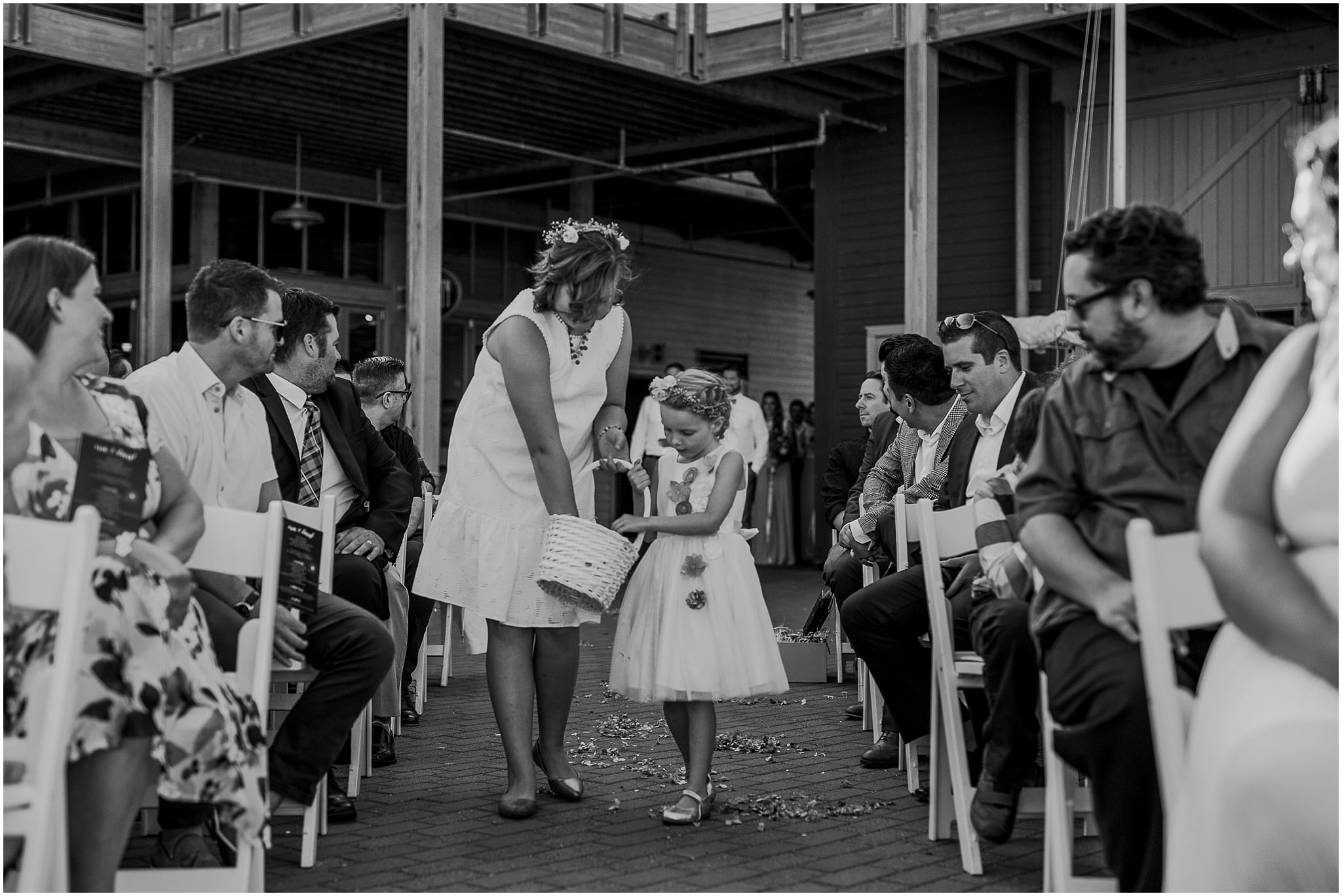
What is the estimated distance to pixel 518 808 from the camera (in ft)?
14.9

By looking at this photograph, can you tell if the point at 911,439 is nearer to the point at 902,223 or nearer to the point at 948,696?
the point at 948,696

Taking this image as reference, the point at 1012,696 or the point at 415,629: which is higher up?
the point at 1012,696

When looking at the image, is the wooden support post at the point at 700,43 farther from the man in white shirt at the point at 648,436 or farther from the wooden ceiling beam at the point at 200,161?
the wooden ceiling beam at the point at 200,161

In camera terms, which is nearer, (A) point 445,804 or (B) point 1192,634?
(B) point 1192,634

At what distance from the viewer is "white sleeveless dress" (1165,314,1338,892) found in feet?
6.93

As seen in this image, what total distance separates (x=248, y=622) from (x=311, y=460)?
6.08 feet

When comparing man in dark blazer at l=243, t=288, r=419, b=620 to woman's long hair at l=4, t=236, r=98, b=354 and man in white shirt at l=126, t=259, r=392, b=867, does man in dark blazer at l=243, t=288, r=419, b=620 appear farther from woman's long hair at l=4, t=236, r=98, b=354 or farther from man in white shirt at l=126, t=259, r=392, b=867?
woman's long hair at l=4, t=236, r=98, b=354

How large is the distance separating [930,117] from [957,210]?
2.97 meters

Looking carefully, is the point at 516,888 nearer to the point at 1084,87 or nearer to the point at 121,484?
the point at 121,484

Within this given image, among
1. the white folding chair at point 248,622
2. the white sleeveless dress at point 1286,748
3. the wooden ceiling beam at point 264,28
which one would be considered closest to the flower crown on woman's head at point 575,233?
the white folding chair at point 248,622

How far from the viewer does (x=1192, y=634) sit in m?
3.25

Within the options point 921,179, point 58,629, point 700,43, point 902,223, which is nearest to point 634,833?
point 58,629

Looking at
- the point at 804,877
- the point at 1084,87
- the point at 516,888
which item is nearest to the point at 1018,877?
the point at 804,877

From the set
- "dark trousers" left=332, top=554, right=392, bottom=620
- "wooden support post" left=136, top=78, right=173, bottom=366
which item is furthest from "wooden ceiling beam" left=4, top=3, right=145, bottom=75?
"dark trousers" left=332, top=554, right=392, bottom=620
